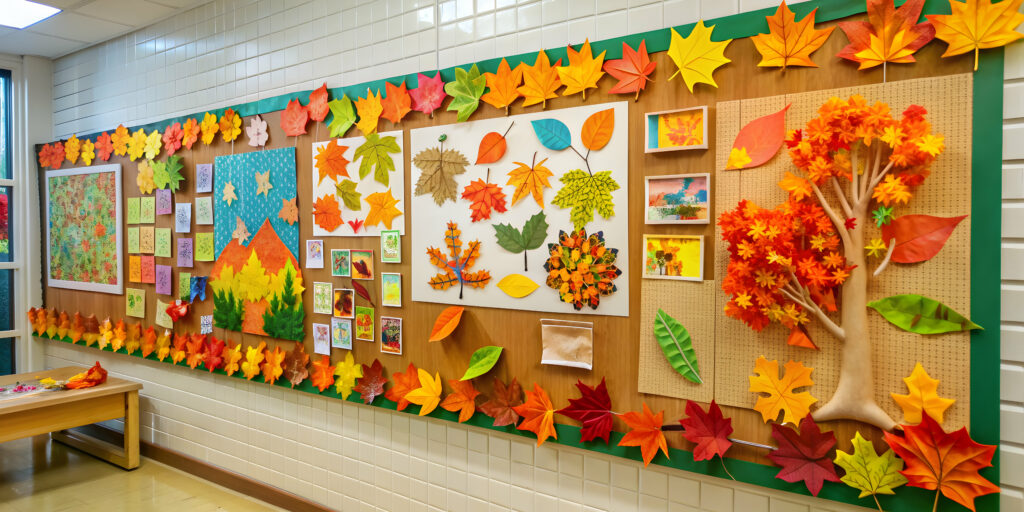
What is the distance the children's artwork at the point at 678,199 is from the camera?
1821 millimetres

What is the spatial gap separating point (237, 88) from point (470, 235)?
175 cm

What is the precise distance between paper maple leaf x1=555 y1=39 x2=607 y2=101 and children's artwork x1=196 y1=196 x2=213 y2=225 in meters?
2.20

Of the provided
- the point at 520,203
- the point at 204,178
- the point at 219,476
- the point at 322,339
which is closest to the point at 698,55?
the point at 520,203

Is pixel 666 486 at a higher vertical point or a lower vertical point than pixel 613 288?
lower

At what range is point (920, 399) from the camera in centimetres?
153

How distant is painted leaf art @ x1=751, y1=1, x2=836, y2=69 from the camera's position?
1.64 metres

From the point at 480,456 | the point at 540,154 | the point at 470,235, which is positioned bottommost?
the point at 480,456

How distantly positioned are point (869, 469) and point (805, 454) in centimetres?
15

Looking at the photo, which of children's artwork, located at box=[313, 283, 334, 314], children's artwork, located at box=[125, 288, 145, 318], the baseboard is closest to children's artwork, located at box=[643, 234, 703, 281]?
children's artwork, located at box=[313, 283, 334, 314]

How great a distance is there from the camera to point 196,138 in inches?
130

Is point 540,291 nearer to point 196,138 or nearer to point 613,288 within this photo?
point 613,288

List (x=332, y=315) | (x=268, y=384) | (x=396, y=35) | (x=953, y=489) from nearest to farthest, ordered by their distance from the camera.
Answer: (x=953, y=489)
(x=396, y=35)
(x=332, y=315)
(x=268, y=384)

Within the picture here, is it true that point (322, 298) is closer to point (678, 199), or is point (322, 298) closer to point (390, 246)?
point (390, 246)

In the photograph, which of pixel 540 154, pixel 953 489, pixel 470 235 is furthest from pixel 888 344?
pixel 470 235
